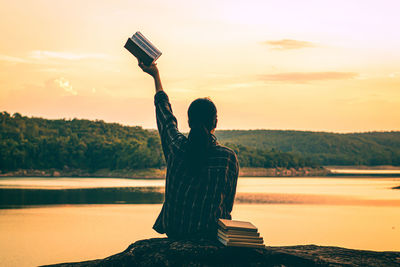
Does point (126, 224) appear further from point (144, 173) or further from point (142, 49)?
point (144, 173)

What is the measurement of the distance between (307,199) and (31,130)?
74.2 meters

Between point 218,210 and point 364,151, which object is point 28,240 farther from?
point 364,151

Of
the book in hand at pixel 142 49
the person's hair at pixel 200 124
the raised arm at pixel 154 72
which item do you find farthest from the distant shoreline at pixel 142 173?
the person's hair at pixel 200 124

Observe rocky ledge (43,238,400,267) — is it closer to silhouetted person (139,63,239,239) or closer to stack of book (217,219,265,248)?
stack of book (217,219,265,248)

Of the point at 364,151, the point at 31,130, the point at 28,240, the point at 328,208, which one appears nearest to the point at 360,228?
the point at 328,208

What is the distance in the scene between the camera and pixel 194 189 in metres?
3.19

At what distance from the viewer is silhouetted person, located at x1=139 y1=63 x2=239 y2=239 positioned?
10.2 ft

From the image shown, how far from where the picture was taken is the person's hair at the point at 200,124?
3.09 meters

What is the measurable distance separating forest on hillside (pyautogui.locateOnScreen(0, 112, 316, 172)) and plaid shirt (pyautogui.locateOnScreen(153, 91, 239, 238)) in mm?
74220

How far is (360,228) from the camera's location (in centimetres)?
2150

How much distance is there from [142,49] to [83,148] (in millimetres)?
85984

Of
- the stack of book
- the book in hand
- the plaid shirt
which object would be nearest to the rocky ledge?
the stack of book

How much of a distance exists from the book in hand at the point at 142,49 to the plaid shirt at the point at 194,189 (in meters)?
0.34

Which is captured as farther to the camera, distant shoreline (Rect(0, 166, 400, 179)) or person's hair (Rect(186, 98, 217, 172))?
distant shoreline (Rect(0, 166, 400, 179))
